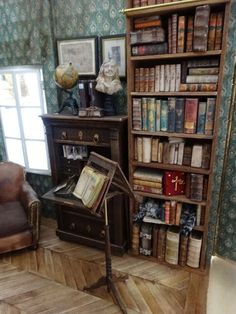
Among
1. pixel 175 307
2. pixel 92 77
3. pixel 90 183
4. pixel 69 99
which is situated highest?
pixel 92 77

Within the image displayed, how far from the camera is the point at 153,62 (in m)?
2.12

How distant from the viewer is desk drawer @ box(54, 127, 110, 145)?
2.20 meters

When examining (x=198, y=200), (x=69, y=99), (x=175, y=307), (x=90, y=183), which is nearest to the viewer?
(x=90, y=183)

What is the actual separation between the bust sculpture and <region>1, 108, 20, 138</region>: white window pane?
1.53m

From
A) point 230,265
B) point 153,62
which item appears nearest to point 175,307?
point 230,265

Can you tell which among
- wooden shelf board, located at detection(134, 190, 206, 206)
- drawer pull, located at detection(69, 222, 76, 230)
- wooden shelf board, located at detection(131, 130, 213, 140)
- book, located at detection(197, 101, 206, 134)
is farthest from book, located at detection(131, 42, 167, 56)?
drawer pull, located at detection(69, 222, 76, 230)

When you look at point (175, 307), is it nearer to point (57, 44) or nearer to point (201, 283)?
point (201, 283)

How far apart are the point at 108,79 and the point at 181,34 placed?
2.12 feet

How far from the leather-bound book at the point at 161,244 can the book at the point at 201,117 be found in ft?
3.20

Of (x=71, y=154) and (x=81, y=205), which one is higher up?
(x=71, y=154)

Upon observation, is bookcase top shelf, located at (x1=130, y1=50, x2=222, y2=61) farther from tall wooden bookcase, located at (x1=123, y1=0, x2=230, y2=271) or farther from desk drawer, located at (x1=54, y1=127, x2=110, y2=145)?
desk drawer, located at (x1=54, y1=127, x2=110, y2=145)

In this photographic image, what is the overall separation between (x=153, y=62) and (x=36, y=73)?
4.64 ft

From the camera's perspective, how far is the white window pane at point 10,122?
3.10 metres

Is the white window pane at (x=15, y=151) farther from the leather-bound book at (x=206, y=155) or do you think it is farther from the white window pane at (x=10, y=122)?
the leather-bound book at (x=206, y=155)
